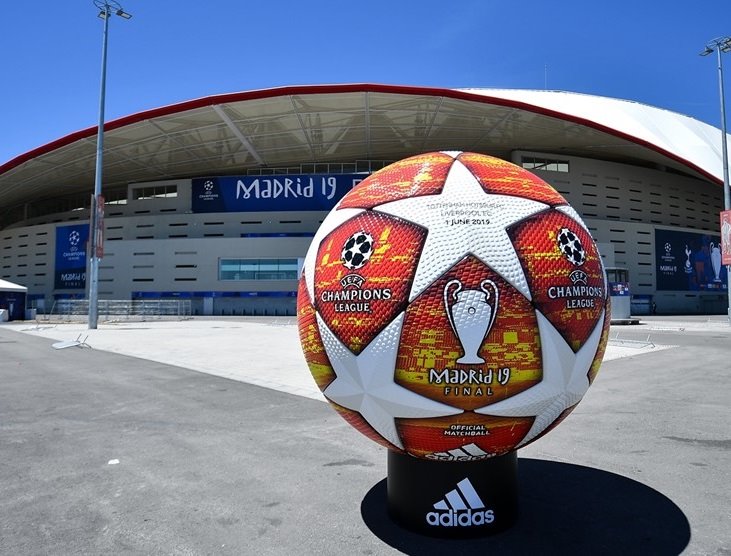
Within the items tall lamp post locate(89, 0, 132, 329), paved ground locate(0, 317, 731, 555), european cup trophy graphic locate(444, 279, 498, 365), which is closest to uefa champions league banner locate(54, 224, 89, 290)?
tall lamp post locate(89, 0, 132, 329)

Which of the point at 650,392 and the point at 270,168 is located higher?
the point at 270,168

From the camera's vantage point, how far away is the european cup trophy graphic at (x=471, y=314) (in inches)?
93.3

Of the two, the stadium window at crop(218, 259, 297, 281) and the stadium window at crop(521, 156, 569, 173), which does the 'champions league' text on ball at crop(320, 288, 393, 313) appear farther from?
the stadium window at crop(521, 156, 569, 173)

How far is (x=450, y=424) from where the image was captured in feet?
8.20

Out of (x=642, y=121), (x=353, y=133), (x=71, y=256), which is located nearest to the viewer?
(x=353, y=133)

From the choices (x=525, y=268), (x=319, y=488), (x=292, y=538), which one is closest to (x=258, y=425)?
(x=319, y=488)

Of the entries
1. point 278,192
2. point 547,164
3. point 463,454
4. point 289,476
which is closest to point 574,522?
point 463,454

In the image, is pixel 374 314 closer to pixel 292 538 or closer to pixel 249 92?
pixel 292 538

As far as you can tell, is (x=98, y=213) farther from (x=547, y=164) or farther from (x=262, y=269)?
(x=547, y=164)

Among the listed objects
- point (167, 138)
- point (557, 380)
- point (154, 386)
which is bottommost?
point (154, 386)

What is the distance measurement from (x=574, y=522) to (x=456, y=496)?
862 millimetres

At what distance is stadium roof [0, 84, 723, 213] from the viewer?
35.9m

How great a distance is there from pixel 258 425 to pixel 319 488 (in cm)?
225

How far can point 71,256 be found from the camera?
50250 mm
